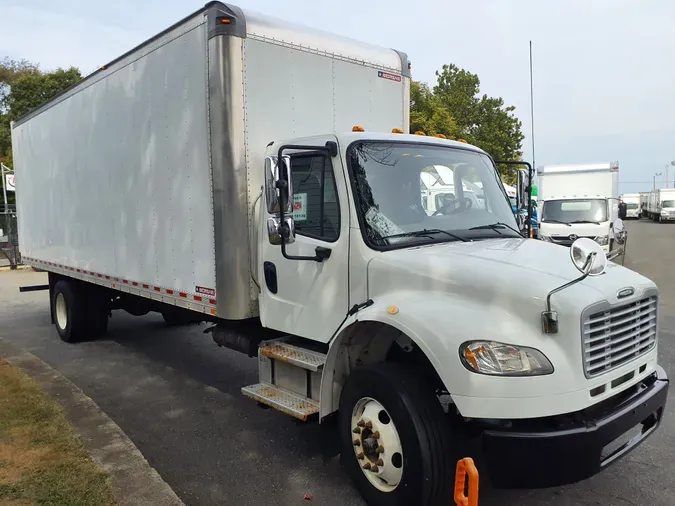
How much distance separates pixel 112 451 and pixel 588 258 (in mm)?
3578

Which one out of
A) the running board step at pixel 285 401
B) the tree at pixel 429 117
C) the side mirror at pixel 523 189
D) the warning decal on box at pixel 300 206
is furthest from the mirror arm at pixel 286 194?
the tree at pixel 429 117

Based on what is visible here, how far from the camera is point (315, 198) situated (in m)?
4.10

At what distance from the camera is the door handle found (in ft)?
13.1

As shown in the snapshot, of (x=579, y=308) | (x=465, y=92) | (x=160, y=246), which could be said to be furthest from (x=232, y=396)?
(x=465, y=92)

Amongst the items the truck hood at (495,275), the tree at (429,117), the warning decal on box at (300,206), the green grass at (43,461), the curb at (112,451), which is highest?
the tree at (429,117)

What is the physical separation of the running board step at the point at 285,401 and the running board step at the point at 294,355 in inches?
10.1

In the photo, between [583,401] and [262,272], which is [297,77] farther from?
[583,401]

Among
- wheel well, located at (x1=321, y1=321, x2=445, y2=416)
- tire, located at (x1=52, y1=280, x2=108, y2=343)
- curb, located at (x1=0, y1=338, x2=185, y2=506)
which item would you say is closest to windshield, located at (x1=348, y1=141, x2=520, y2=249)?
wheel well, located at (x1=321, y1=321, x2=445, y2=416)

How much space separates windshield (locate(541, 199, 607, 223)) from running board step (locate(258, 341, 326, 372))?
45.4 ft

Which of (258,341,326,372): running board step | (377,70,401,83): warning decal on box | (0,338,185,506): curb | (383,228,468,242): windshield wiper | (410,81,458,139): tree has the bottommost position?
(0,338,185,506): curb

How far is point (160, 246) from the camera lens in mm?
5719

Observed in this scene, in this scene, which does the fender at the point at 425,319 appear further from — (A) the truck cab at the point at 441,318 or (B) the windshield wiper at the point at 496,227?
(B) the windshield wiper at the point at 496,227

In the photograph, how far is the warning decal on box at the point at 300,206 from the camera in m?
4.20

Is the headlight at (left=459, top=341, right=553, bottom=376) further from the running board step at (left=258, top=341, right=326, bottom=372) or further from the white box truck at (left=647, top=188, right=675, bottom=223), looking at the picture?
the white box truck at (left=647, top=188, right=675, bottom=223)
